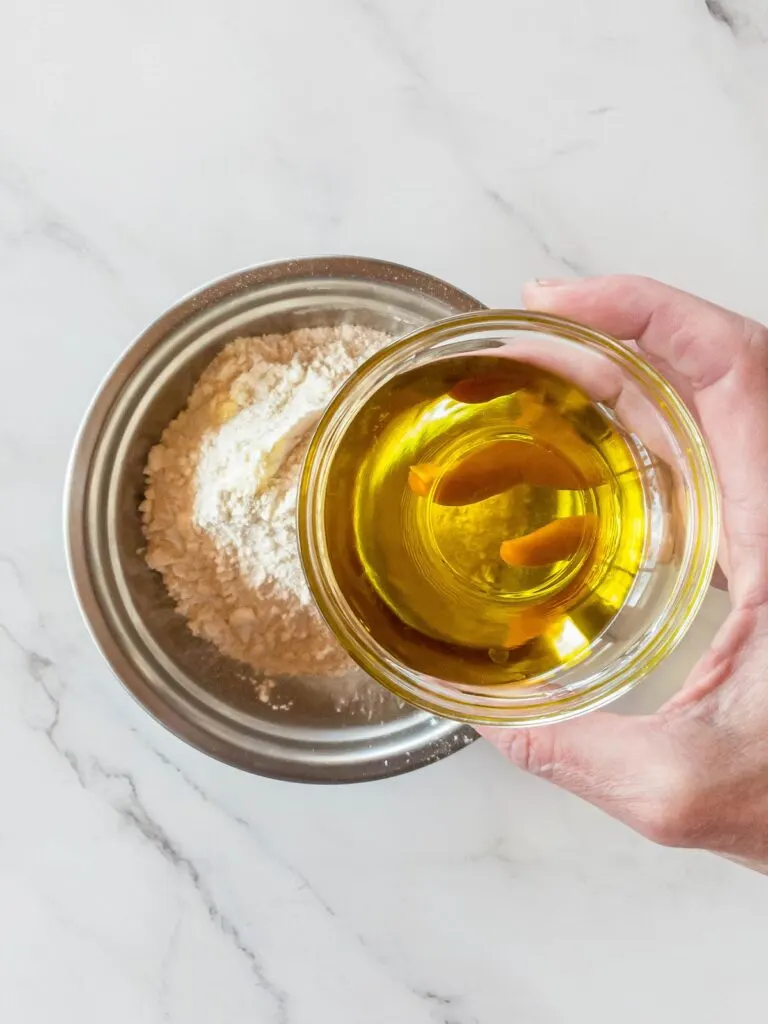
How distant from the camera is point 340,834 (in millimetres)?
853

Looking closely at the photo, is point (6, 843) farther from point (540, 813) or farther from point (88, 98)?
point (88, 98)

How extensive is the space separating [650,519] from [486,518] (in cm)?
11

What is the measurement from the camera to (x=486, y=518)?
26.4 inches

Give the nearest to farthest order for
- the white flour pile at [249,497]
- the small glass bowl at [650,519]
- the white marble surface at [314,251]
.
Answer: the small glass bowl at [650,519] → the white flour pile at [249,497] → the white marble surface at [314,251]

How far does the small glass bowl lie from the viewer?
2.03ft

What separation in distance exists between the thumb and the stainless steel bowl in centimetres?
7

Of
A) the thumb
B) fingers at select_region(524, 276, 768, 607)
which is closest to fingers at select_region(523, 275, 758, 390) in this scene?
fingers at select_region(524, 276, 768, 607)

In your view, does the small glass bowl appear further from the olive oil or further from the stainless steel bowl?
the stainless steel bowl

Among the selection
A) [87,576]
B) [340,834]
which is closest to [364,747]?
[340,834]

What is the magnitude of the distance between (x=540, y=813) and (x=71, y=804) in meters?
0.42

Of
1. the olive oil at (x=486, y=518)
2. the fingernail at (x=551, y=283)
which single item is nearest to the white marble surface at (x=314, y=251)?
the fingernail at (x=551, y=283)

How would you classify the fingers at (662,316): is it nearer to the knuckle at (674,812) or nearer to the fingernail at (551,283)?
the fingernail at (551,283)

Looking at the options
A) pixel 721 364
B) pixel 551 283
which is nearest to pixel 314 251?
pixel 551 283

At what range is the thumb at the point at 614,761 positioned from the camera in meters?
0.66
